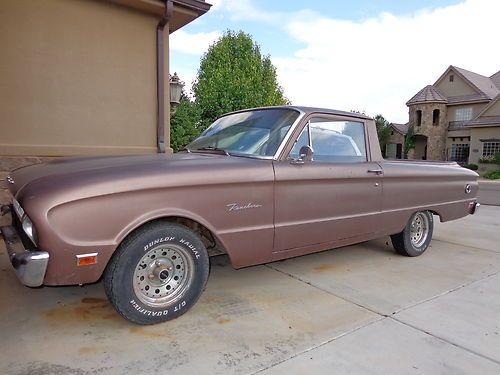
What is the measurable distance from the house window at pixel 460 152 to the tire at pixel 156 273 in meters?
37.3

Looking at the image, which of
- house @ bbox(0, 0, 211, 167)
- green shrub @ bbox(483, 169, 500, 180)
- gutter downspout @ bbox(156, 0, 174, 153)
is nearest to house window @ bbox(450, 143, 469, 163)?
green shrub @ bbox(483, 169, 500, 180)

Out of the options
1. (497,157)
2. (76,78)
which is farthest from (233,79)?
(497,157)

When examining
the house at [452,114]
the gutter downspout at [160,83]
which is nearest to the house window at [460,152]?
the house at [452,114]

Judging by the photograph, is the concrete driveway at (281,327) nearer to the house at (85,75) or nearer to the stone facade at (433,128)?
the house at (85,75)

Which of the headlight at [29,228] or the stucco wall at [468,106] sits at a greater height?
the stucco wall at [468,106]

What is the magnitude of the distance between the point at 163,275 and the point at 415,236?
142 inches

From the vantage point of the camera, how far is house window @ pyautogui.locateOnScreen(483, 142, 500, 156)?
1222 inches

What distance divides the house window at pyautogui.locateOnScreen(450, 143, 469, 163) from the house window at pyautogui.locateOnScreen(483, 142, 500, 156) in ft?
8.97

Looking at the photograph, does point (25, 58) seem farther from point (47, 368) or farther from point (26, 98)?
point (47, 368)

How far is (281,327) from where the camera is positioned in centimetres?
299

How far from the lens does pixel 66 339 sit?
107 inches

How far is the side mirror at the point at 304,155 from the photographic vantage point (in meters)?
3.48

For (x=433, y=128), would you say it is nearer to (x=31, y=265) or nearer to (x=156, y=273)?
(x=156, y=273)

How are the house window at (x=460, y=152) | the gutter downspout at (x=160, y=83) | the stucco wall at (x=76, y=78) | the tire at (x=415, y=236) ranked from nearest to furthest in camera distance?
1. the tire at (x=415, y=236)
2. the stucco wall at (x=76, y=78)
3. the gutter downspout at (x=160, y=83)
4. the house window at (x=460, y=152)
